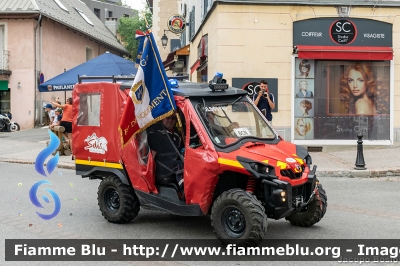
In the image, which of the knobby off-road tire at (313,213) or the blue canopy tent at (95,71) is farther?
the blue canopy tent at (95,71)

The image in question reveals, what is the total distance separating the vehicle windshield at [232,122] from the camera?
20.5 ft

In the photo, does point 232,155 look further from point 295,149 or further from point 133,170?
point 133,170

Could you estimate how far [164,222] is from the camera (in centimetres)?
738

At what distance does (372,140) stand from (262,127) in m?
10.3

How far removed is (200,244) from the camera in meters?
6.19

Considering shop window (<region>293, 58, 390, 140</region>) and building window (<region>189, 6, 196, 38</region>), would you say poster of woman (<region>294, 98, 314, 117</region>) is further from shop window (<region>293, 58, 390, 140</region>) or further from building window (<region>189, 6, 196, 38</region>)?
building window (<region>189, 6, 196, 38</region>)

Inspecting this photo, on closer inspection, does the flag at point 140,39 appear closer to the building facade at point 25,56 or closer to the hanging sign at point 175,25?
the hanging sign at point 175,25

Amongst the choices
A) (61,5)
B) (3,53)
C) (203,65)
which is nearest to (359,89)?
(203,65)

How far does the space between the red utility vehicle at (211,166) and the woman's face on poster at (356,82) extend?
994 cm

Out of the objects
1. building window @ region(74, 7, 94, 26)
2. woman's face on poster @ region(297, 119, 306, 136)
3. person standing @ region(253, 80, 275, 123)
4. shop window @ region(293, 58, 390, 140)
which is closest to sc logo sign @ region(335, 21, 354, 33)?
shop window @ region(293, 58, 390, 140)

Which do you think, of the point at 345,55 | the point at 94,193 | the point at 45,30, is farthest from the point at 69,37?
the point at 94,193

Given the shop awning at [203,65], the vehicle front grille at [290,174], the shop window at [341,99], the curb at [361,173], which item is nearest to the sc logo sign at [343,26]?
the shop window at [341,99]

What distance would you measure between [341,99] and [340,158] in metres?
2.66

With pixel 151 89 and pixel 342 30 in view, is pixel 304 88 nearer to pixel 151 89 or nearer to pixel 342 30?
pixel 342 30
